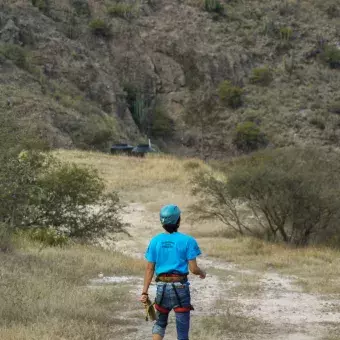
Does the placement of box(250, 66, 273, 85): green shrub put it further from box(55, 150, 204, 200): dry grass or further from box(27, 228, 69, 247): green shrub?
box(27, 228, 69, 247): green shrub

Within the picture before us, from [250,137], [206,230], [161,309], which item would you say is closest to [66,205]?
[206,230]

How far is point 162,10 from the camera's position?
226ft

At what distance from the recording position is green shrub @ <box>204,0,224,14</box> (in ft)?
230

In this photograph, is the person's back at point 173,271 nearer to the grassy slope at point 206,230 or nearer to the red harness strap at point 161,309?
the red harness strap at point 161,309

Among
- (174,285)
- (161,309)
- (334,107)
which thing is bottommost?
(334,107)

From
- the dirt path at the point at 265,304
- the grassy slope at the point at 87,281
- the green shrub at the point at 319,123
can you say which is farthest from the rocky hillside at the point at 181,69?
the dirt path at the point at 265,304

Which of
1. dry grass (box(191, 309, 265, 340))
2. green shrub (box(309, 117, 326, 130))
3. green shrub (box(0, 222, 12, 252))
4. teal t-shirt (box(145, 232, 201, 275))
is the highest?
teal t-shirt (box(145, 232, 201, 275))

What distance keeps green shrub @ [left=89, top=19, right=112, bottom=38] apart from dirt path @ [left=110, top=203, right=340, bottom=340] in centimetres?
4968

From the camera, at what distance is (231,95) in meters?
60.4

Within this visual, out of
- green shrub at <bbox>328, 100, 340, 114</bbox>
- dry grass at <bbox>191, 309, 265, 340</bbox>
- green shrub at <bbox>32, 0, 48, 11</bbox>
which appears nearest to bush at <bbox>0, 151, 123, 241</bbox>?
dry grass at <bbox>191, 309, 265, 340</bbox>

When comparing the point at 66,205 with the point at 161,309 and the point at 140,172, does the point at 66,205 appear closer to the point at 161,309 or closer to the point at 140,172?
the point at 161,309

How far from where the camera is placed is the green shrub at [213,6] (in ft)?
230

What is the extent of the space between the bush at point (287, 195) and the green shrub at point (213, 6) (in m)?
50.6

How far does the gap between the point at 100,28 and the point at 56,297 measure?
183 feet
